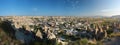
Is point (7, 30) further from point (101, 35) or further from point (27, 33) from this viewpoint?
point (101, 35)

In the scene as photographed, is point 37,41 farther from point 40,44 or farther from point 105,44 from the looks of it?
point 105,44

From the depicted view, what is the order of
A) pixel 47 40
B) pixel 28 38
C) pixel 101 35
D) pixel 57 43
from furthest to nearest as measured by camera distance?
pixel 101 35, pixel 28 38, pixel 47 40, pixel 57 43

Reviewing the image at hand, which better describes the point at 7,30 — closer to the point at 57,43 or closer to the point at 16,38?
the point at 16,38

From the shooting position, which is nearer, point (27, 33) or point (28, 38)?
point (28, 38)

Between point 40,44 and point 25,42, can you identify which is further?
point 25,42

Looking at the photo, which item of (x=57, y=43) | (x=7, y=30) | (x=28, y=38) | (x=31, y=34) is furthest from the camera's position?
(x=7, y=30)

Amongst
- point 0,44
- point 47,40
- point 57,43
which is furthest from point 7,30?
point 57,43

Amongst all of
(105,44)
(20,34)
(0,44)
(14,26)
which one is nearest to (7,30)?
(14,26)

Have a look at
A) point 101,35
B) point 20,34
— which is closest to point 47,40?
point 20,34

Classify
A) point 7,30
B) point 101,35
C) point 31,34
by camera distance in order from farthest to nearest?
point 7,30 < point 101,35 < point 31,34
